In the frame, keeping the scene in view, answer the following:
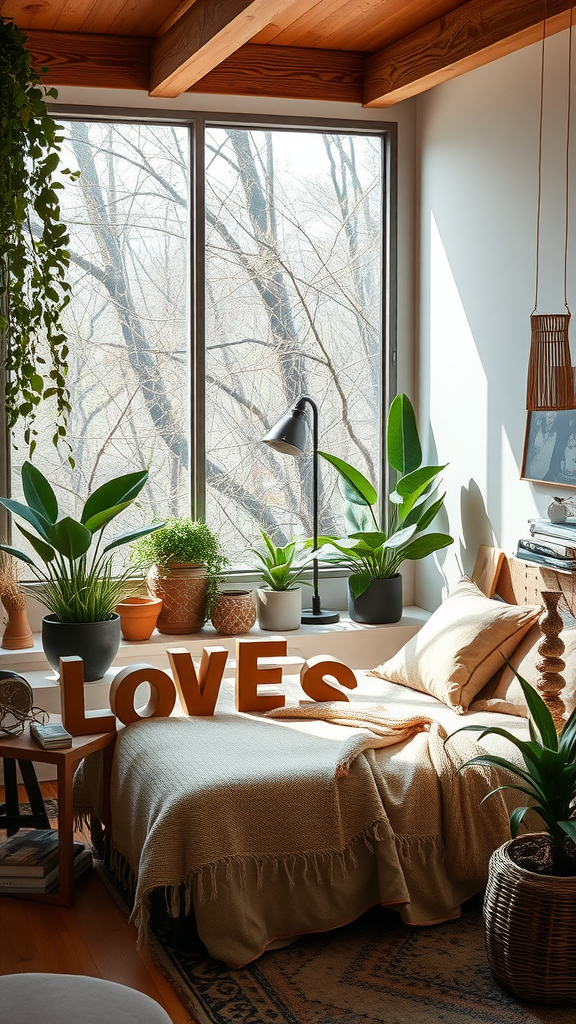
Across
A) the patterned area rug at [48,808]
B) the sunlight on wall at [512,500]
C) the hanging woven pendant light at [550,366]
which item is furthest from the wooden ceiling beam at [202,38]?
the patterned area rug at [48,808]

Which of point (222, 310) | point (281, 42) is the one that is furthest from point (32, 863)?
Result: point (281, 42)

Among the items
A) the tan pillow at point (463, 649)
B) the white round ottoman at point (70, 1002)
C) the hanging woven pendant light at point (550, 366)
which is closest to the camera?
the white round ottoman at point (70, 1002)

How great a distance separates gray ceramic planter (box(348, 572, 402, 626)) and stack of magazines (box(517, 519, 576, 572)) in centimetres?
96

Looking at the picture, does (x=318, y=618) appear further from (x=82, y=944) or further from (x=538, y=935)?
(x=538, y=935)

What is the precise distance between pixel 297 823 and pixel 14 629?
1.90 meters

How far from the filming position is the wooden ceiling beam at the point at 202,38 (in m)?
3.26

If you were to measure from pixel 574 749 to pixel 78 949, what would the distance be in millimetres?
1398

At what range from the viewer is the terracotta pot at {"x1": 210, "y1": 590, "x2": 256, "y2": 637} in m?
4.54

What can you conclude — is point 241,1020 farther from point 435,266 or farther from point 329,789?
point 435,266

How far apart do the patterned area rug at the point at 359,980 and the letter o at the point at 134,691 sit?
0.65 metres

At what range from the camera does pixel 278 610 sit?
466cm

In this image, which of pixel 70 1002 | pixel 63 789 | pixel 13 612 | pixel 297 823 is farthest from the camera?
pixel 13 612

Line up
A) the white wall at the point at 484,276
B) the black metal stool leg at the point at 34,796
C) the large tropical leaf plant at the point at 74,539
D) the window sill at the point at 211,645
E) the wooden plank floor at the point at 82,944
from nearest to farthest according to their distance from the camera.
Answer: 1. the wooden plank floor at the point at 82,944
2. the black metal stool leg at the point at 34,796
3. the white wall at the point at 484,276
4. the large tropical leaf plant at the point at 74,539
5. the window sill at the point at 211,645

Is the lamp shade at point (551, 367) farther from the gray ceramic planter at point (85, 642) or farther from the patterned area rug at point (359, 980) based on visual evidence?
the gray ceramic planter at point (85, 642)
